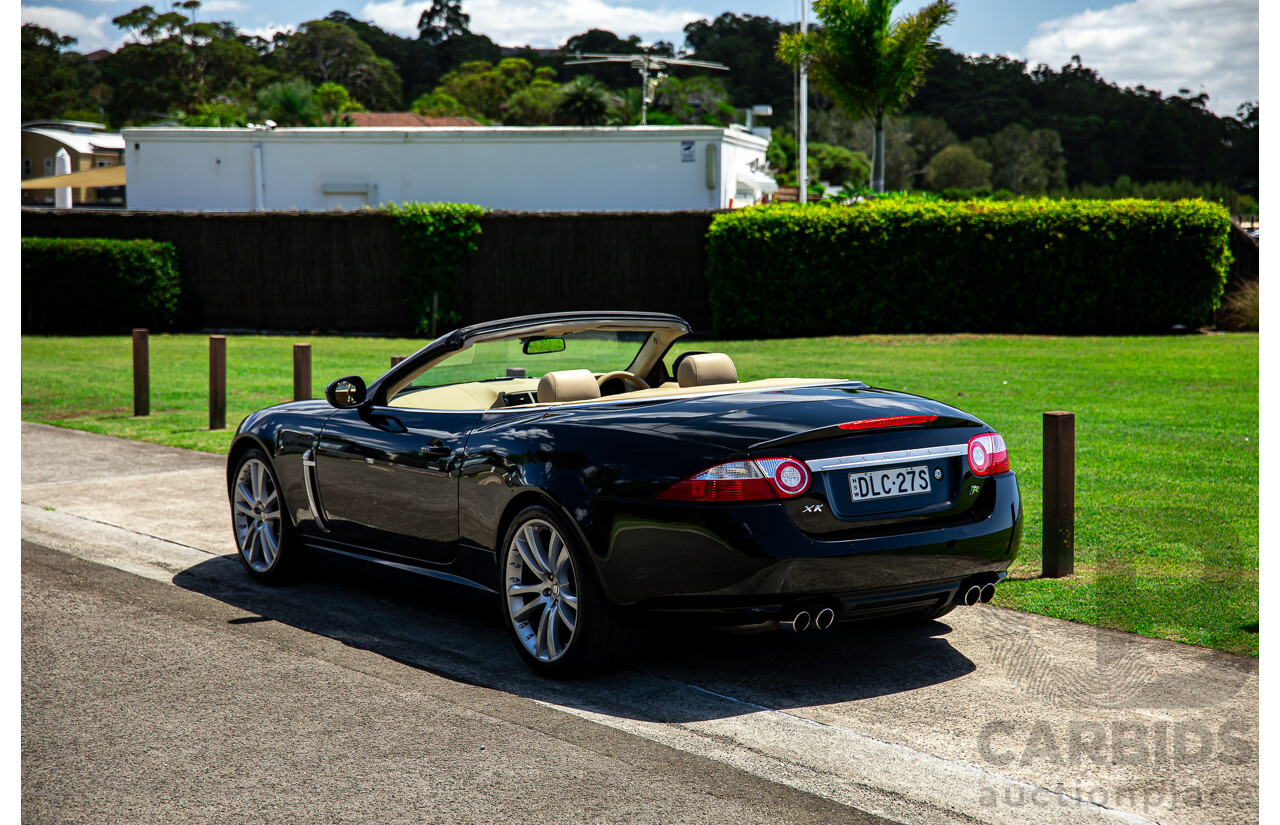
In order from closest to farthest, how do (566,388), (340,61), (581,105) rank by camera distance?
1. (566,388)
2. (581,105)
3. (340,61)

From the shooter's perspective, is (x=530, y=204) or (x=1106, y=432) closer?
(x=1106, y=432)

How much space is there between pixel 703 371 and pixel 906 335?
16853mm

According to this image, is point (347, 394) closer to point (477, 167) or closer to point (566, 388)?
point (566, 388)

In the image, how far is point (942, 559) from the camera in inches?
184

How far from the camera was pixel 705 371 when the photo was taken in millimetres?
5742

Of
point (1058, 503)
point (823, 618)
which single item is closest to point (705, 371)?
point (823, 618)

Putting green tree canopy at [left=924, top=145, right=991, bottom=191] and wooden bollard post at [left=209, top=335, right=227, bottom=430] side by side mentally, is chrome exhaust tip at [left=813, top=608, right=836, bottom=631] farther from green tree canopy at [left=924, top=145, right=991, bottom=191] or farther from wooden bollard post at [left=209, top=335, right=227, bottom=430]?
green tree canopy at [left=924, top=145, right=991, bottom=191]

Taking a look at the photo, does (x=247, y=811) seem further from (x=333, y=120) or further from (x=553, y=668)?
(x=333, y=120)

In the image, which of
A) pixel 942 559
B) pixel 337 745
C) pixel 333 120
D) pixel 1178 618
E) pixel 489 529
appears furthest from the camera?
pixel 333 120

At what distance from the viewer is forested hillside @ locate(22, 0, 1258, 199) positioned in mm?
94750

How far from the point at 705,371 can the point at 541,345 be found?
827 millimetres

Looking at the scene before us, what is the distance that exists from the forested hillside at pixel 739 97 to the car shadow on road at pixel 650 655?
63504mm

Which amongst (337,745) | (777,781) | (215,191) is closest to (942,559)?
(777,781)

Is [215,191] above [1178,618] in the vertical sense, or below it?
above
